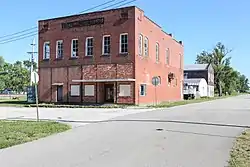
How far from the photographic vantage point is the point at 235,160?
7.71 m

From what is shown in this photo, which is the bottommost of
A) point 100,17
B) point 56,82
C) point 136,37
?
point 56,82

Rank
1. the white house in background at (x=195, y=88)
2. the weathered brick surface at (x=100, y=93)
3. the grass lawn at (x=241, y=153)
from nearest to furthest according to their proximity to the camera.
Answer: the grass lawn at (x=241, y=153) < the weathered brick surface at (x=100, y=93) < the white house in background at (x=195, y=88)

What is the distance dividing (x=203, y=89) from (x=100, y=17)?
4988 centimetres

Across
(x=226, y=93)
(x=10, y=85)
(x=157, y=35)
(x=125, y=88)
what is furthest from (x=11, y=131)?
(x=226, y=93)

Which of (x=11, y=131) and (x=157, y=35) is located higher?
(x=157, y=35)

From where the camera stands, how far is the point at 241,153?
338 inches

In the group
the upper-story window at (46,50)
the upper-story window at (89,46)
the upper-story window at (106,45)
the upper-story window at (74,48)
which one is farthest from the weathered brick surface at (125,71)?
the upper-story window at (46,50)

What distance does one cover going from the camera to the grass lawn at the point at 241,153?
290 inches

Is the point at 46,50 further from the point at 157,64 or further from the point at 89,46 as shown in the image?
the point at 157,64

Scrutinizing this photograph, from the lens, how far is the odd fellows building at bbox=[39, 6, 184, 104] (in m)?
34.4

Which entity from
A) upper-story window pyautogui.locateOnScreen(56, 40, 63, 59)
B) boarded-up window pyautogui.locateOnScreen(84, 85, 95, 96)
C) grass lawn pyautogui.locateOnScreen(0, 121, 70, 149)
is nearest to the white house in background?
boarded-up window pyautogui.locateOnScreen(84, 85, 95, 96)

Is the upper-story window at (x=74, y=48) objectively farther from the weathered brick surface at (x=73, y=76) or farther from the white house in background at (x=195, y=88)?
the white house in background at (x=195, y=88)

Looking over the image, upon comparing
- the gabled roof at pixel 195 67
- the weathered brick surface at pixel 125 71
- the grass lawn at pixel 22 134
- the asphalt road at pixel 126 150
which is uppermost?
the gabled roof at pixel 195 67

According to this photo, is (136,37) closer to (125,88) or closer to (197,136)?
(125,88)
